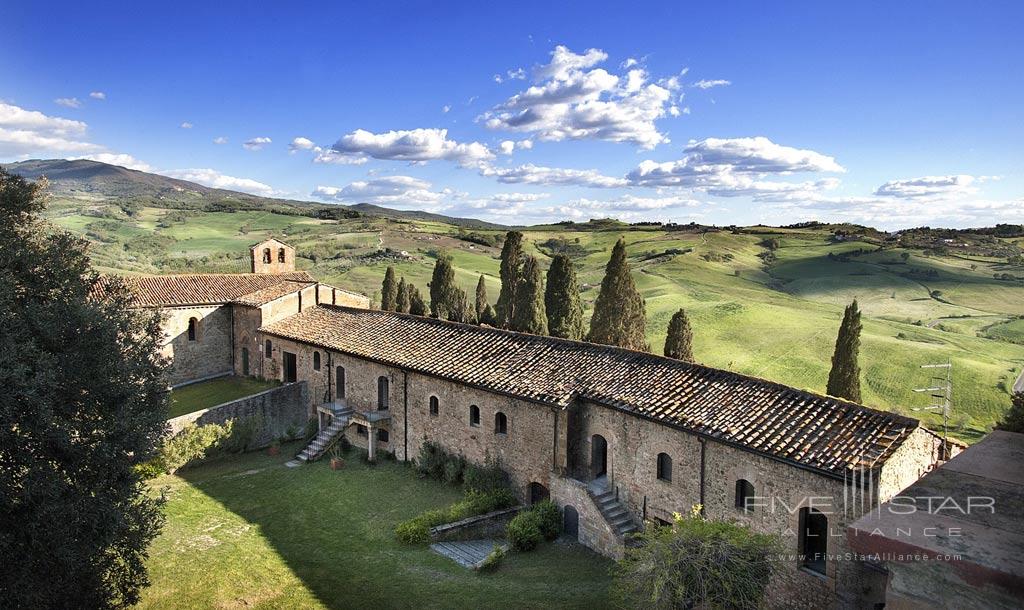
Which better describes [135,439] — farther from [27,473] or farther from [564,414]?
[564,414]

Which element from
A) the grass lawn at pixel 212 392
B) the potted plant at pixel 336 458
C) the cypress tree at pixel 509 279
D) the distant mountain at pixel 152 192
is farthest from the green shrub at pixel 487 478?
the distant mountain at pixel 152 192

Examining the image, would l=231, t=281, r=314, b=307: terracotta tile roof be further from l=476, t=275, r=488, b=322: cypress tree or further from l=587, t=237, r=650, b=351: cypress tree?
l=587, t=237, r=650, b=351: cypress tree

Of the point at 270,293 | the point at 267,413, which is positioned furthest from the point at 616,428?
the point at 270,293

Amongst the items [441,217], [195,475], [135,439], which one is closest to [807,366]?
[195,475]

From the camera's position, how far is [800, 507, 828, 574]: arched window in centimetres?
1458

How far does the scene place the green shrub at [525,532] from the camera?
1888cm

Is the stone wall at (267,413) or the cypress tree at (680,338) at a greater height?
the cypress tree at (680,338)

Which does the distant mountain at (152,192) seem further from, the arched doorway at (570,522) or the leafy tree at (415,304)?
the arched doorway at (570,522)

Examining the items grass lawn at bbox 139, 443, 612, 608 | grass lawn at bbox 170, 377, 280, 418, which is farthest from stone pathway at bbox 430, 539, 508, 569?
grass lawn at bbox 170, 377, 280, 418

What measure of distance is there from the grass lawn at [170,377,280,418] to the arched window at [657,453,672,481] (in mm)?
22554

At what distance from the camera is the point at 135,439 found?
13.9 metres

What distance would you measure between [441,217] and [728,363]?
137 metres

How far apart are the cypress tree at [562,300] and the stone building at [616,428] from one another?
12.3 meters

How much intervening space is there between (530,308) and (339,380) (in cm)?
1452
